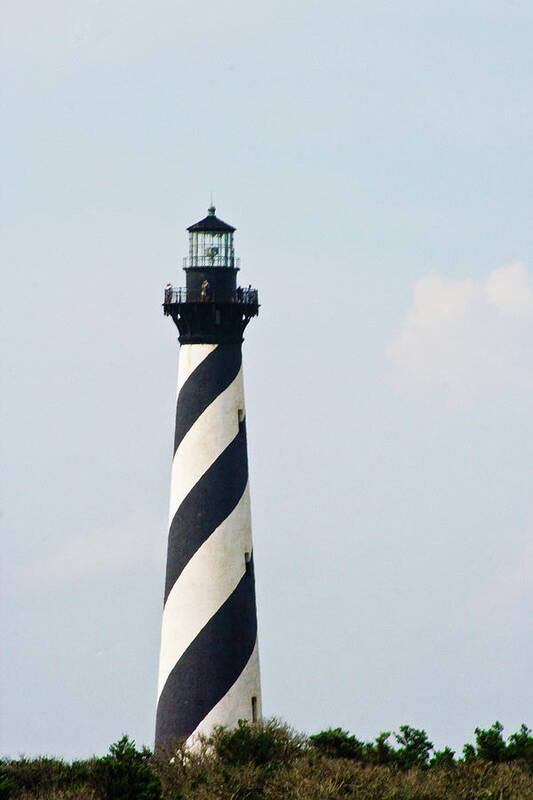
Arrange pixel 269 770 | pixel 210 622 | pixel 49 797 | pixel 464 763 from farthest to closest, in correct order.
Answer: pixel 210 622, pixel 464 763, pixel 269 770, pixel 49 797

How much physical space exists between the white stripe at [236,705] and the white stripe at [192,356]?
6765 mm

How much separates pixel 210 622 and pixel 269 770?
7369 mm

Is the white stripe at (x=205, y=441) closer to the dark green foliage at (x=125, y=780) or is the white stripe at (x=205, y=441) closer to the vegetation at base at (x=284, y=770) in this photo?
the vegetation at base at (x=284, y=770)

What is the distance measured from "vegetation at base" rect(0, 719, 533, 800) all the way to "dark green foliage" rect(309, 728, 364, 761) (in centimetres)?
2

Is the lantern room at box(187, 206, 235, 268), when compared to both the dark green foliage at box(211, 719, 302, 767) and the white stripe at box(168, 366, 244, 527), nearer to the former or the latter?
the white stripe at box(168, 366, 244, 527)

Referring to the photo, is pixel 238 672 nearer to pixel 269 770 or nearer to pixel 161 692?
pixel 161 692

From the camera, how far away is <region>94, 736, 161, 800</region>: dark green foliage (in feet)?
108

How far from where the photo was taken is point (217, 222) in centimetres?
4438

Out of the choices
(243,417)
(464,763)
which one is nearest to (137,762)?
(464,763)

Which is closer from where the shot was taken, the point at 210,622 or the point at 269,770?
the point at 269,770

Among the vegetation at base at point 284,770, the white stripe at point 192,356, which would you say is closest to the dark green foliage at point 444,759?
the vegetation at base at point 284,770

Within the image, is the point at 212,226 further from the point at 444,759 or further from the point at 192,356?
the point at 444,759

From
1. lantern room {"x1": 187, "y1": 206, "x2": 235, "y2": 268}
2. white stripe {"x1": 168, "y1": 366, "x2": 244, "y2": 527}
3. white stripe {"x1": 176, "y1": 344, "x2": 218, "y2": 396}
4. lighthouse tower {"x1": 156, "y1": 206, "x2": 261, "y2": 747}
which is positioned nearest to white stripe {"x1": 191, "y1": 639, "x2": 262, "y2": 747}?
lighthouse tower {"x1": 156, "y1": 206, "x2": 261, "y2": 747}

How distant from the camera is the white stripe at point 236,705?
4153cm
